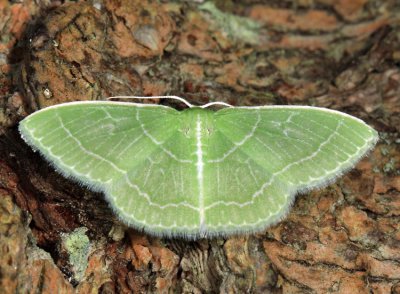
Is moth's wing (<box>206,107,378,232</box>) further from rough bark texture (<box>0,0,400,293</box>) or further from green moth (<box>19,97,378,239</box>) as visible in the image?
rough bark texture (<box>0,0,400,293</box>)

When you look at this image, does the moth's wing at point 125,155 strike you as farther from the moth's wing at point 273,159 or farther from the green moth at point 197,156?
the moth's wing at point 273,159

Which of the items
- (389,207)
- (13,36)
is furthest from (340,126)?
(13,36)

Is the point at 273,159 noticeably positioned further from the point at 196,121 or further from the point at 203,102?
the point at 203,102

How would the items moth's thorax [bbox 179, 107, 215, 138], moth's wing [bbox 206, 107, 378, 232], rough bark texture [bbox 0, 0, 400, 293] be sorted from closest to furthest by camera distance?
rough bark texture [bbox 0, 0, 400, 293], moth's wing [bbox 206, 107, 378, 232], moth's thorax [bbox 179, 107, 215, 138]

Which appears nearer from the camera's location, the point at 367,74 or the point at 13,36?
the point at 13,36

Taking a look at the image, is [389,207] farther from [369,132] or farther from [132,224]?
[132,224]

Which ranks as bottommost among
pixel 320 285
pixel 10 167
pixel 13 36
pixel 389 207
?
pixel 320 285

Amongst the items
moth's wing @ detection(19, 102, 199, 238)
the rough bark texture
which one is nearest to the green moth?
moth's wing @ detection(19, 102, 199, 238)

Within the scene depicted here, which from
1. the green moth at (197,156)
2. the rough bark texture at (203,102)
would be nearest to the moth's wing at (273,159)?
the green moth at (197,156)
